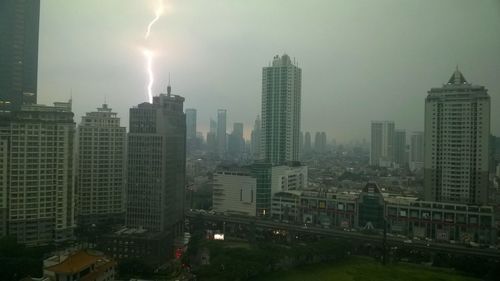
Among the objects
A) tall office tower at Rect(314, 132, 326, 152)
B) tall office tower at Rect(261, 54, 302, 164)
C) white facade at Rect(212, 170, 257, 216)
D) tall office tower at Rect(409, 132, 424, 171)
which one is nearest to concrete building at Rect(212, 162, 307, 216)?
white facade at Rect(212, 170, 257, 216)

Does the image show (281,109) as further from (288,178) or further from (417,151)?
(417,151)

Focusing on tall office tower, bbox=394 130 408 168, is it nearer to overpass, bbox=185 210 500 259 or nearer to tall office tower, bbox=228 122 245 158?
overpass, bbox=185 210 500 259

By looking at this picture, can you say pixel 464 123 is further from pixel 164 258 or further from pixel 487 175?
pixel 164 258

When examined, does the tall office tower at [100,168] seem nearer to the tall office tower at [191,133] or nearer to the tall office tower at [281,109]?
the tall office tower at [191,133]

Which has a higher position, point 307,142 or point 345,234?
point 307,142

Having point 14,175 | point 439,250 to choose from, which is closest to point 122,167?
point 14,175

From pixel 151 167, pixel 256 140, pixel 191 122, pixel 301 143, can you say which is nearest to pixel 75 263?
pixel 151 167
